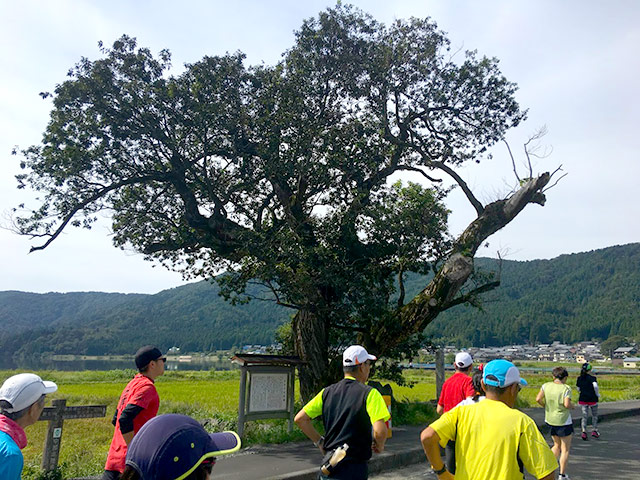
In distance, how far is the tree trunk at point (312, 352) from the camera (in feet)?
42.1

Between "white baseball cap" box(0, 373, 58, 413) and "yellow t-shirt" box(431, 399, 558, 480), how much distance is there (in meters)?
2.44

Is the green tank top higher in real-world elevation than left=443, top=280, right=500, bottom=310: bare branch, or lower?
lower

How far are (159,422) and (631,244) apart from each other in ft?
659

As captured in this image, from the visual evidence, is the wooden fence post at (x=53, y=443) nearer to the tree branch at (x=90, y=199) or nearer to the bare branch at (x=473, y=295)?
the tree branch at (x=90, y=199)

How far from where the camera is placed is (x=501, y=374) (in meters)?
3.22

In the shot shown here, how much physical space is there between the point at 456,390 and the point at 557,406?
2670mm

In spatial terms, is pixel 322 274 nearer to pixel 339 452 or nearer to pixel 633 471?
pixel 633 471

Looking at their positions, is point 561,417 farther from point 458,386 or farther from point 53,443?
point 53,443

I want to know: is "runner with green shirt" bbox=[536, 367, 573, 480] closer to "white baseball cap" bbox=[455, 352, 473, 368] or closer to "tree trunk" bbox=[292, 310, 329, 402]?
"white baseball cap" bbox=[455, 352, 473, 368]

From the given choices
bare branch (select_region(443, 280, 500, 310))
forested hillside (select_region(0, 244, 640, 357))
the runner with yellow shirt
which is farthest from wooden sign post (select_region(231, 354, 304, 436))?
forested hillside (select_region(0, 244, 640, 357))

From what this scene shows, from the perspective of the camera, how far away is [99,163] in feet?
40.8

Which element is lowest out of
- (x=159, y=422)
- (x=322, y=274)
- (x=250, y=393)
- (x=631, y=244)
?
(x=250, y=393)

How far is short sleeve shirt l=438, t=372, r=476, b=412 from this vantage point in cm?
642

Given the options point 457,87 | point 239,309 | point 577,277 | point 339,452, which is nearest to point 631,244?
point 577,277
